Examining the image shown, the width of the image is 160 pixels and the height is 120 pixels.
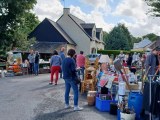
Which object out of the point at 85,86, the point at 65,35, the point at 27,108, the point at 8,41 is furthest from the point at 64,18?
the point at 27,108

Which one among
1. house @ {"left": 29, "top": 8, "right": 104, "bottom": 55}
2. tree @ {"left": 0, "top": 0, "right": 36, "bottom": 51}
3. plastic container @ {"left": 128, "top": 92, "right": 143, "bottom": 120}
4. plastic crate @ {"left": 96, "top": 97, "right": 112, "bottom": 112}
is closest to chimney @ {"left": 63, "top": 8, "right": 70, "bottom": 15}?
house @ {"left": 29, "top": 8, "right": 104, "bottom": 55}

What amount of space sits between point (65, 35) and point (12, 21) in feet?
34.1

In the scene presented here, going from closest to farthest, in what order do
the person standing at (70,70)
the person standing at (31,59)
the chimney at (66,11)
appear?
1. the person standing at (70,70)
2. the person standing at (31,59)
3. the chimney at (66,11)

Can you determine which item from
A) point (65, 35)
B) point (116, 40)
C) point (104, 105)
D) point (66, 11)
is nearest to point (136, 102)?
point (104, 105)

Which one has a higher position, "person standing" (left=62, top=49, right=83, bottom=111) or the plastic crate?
"person standing" (left=62, top=49, right=83, bottom=111)

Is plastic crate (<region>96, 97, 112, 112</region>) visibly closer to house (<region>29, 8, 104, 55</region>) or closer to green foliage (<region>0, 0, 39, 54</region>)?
green foliage (<region>0, 0, 39, 54</region>)

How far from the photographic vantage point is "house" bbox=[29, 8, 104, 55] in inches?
1901

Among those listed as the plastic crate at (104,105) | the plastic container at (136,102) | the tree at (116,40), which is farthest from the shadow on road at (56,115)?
the tree at (116,40)

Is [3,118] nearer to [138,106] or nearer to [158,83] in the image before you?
[138,106]

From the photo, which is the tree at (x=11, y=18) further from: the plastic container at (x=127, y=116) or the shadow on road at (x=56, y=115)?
the plastic container at (x=127, y=116)

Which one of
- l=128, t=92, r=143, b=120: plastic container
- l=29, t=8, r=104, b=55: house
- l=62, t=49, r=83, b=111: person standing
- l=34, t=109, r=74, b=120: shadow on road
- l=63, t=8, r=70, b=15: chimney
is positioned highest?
l=63, t=8, r=70, b=15: chimney

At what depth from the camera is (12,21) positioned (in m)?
42.3

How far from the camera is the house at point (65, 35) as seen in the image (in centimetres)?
4828

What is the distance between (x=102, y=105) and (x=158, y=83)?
3.06m
